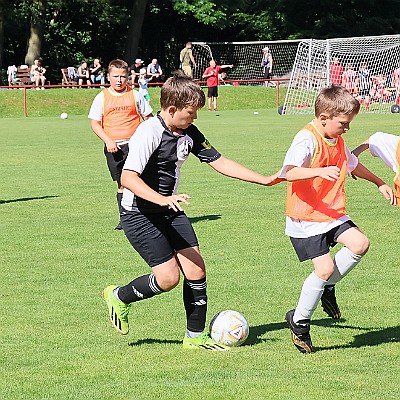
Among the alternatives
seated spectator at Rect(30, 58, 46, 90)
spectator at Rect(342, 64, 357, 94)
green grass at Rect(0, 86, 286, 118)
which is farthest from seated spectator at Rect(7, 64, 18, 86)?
spectator at Rect(342, 64, 357, 94)

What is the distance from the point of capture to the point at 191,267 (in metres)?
5.78

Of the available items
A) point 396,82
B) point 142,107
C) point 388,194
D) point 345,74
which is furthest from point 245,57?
point 388,194

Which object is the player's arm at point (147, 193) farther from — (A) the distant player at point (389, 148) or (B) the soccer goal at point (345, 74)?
(B) the soccer goal at point (345, 74)

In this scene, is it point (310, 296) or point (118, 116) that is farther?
point (118, 116)

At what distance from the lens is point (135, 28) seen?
45.4m

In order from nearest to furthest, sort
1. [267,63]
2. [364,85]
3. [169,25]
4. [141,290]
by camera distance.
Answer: [141,290] → [364,85] → [267,63] → [169,25]

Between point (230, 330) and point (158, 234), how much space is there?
0.76 meters

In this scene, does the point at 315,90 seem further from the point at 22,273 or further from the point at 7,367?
the point at 7,367

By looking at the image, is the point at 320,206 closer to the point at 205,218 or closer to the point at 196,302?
the point at 196,302

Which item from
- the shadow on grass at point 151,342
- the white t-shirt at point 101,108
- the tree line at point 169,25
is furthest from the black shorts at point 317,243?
the tree line at point 169,25

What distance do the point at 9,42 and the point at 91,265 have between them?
1581 inches

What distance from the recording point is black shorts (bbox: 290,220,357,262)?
18.6 feet

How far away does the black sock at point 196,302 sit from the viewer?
5.80m

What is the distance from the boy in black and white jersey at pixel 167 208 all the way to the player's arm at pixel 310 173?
0.95 ft
